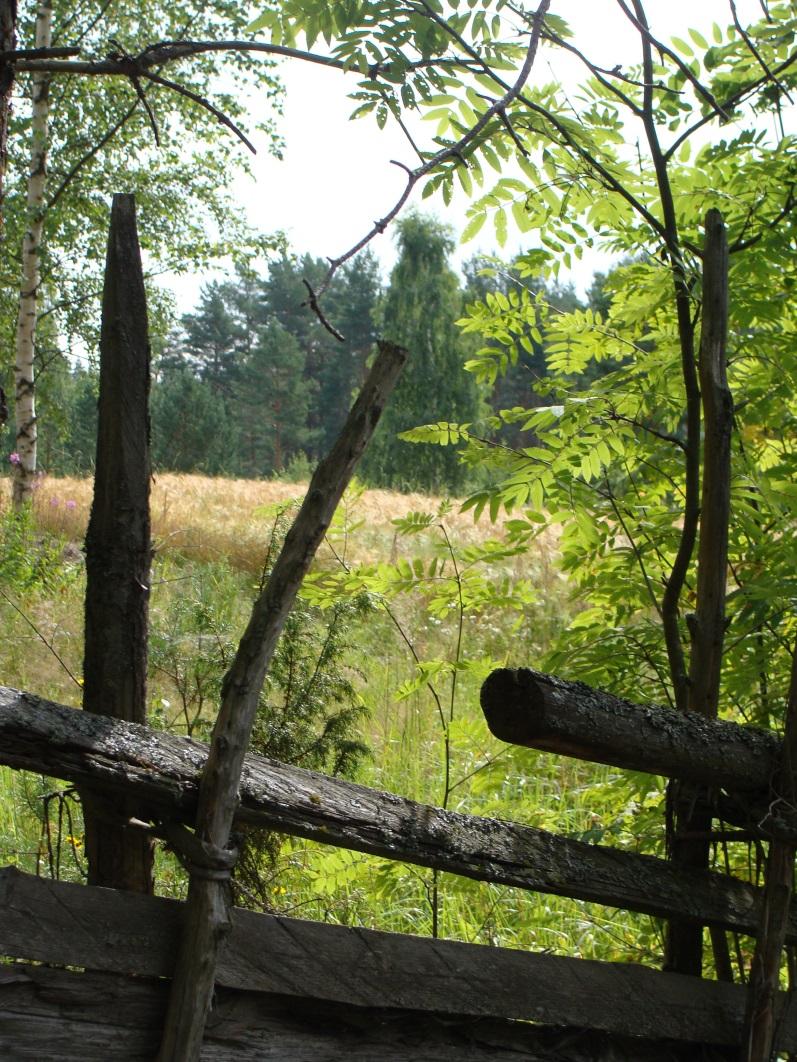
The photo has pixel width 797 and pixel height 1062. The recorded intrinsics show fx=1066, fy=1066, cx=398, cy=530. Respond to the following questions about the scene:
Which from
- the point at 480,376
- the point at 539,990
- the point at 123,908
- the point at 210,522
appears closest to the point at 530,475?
the point at 480,376

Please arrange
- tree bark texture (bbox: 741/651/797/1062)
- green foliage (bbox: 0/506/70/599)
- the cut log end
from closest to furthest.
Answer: the cut log end
tree bark texture (bbox: 741/651/797/1062)
green foliage (bbox: 0/506/70/599)

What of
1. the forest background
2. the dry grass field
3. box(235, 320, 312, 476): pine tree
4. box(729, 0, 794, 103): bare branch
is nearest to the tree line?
box(235, 320, 312, 476): pine tree

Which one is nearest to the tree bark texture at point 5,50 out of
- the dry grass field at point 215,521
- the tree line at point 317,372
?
the dry grass field at point 215,521

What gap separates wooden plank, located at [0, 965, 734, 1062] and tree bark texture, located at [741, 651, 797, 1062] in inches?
8.2

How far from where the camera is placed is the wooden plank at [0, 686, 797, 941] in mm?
1518

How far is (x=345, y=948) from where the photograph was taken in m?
1.78

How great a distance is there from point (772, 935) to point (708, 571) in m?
0.74

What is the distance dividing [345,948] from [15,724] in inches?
26.9

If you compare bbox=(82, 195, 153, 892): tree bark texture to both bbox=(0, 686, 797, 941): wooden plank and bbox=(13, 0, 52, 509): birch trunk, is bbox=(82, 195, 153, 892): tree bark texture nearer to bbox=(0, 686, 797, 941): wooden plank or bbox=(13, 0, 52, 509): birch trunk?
bbox=(0, 686, 797, 941): wooden plank

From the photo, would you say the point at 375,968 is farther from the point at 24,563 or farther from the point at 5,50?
the point at 24,563

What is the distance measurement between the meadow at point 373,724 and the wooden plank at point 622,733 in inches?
20.4

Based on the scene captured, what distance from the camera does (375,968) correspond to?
1804 mm

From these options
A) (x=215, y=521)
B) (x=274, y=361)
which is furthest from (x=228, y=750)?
(x=274, y=361)

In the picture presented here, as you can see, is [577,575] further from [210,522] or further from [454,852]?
[210,522]
